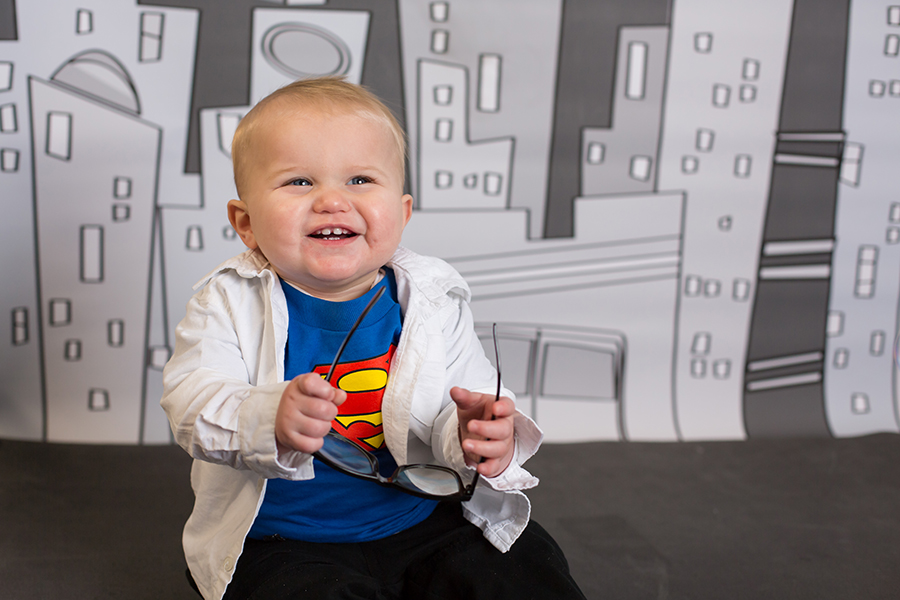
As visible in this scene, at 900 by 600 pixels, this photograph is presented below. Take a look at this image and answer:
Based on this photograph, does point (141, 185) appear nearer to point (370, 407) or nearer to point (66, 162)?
point (66, 162)

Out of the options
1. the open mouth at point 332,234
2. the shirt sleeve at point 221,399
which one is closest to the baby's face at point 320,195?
the open mouth at point 332,234

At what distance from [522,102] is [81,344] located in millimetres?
1082

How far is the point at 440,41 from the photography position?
5.07 feet

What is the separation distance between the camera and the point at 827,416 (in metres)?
1.70

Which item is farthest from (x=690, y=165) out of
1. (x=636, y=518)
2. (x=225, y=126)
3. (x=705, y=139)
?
(x=225, y=126)

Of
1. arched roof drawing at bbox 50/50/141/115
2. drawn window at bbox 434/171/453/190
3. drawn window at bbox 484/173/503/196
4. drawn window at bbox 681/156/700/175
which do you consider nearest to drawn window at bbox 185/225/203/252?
arched roof drawing at bbox 50/50/141/115

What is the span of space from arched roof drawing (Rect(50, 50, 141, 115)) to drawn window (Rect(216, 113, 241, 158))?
174 mm

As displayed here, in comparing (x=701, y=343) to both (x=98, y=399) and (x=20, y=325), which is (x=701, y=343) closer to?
(x=98, y=399)

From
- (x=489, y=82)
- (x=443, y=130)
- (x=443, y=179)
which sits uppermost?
(x=489, y=82)

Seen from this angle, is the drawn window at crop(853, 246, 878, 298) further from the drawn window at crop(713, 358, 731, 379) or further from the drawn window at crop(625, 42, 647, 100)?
the drawn window at crop(625, 42, 647, 100)

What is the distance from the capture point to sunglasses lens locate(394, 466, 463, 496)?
0.76 meters

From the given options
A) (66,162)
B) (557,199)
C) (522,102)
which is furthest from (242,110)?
(557,199)

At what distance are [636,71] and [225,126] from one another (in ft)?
2.98

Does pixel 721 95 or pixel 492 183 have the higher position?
pixel 721 95
